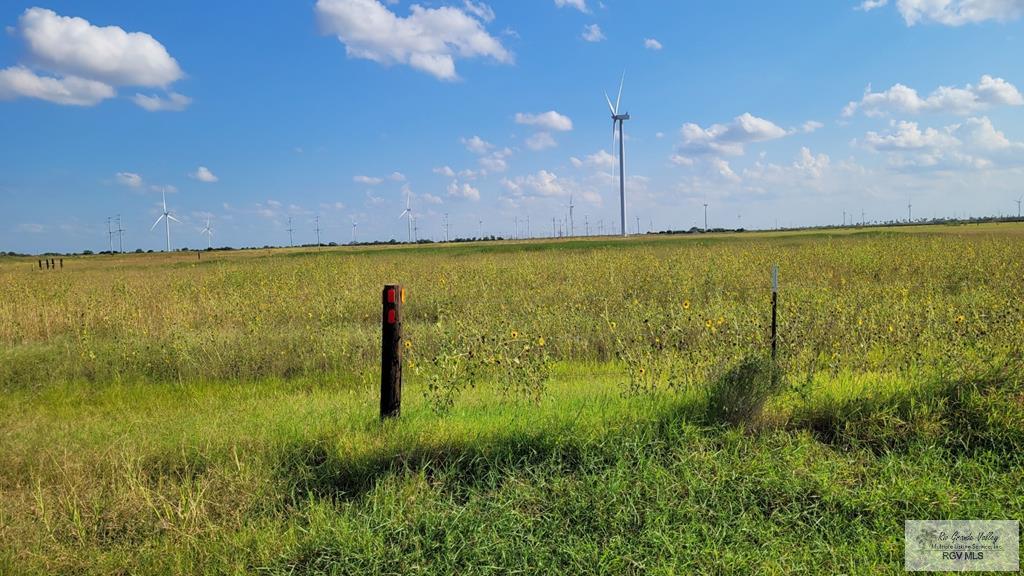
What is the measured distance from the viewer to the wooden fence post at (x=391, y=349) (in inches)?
188

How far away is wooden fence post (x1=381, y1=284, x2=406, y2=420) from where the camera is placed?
4.77m

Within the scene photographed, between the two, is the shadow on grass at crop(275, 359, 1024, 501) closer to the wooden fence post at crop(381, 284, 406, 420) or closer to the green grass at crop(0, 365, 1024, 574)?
the green grass at crop(0, 365, 1024, 574)

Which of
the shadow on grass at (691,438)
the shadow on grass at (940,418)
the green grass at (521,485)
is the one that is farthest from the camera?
the shadow on grass at (940,418)

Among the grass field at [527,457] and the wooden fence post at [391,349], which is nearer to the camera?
the grass field at [527,457]

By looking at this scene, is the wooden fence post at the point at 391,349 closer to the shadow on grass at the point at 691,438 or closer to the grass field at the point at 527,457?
the grass field at the point at 527,457

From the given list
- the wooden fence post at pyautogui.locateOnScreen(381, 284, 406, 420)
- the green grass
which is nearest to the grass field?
the green grass

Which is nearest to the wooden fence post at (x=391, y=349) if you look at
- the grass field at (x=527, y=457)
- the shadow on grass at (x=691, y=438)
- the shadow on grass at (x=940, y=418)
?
the grass field at (x=527, y=457)

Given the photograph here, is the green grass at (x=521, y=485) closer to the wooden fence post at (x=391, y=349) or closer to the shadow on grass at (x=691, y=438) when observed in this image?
the shadow on grass at (x=691, y=438)

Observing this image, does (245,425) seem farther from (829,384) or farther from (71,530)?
(829,384)

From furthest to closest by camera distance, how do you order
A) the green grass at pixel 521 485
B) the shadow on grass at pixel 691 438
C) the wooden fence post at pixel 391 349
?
the wooden fence post at pixel 391 349 < the shadow on grass at pixel 691 438 < the green grass at pixel 521 485

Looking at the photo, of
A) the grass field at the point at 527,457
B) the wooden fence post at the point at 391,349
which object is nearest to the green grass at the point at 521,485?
the grass field at the point at 527,457

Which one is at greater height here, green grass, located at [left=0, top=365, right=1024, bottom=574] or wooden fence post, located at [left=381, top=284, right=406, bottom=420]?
wooden fence post, located at [left=381, top=284, right=406, bottom=420]

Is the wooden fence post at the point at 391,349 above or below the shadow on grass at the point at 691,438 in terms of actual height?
above

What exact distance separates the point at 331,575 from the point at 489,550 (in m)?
0.89
